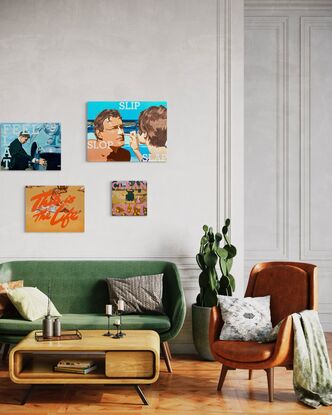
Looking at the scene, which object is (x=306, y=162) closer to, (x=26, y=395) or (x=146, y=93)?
(x=146, y=93)

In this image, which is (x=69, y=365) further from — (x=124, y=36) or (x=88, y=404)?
(x=124, y=36)

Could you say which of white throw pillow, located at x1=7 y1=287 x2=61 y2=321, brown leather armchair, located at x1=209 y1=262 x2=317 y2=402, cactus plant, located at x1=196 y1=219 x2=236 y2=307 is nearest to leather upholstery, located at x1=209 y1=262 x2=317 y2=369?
brown leather armchair, located at x1=209 y1=262 x2=317 y2=402

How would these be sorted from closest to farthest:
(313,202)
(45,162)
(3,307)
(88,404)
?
(88,404), (3,307), (45,162), (313,202)

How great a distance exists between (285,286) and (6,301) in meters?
2.13

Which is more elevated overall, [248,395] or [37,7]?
[37,7]

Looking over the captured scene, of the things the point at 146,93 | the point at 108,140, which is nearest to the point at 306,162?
the point at 146,93

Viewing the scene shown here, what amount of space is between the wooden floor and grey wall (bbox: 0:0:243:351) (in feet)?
3.31

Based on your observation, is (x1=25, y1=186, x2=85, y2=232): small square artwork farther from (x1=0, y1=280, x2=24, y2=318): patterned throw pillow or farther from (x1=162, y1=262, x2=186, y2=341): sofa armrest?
(x1=162, y1=262, x2=186, y2=341): sofa armrest

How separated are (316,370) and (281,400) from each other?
30 centimetres

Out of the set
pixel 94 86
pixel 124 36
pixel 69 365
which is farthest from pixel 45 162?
pixel 69 365

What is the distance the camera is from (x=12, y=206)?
5.10 metres

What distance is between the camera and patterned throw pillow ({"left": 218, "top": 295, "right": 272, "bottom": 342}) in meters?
3.92

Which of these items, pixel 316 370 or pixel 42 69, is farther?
pixel 42 69

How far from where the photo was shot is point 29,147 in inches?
200
